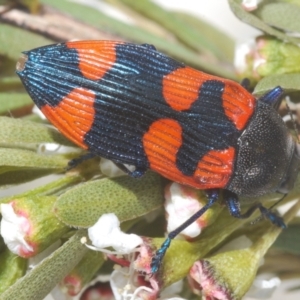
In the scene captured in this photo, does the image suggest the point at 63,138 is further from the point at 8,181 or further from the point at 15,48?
the point at 15,48

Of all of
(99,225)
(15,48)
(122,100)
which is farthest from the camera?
(15,48)

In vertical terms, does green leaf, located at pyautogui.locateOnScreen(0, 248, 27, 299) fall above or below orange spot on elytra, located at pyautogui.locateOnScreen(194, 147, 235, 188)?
below

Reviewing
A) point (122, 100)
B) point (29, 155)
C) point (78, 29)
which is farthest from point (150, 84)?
point (78, 29)

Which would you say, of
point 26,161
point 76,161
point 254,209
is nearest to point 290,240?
point 254,209

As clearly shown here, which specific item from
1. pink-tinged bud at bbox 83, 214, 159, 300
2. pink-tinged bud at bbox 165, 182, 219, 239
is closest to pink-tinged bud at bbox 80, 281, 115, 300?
pink-tinged bud at bbox 83, 214, 159, 300

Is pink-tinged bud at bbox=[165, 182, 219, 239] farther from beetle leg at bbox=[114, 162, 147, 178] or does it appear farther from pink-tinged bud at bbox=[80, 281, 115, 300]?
pink-tinged bud at bbox=[80, 281, 115, 300]

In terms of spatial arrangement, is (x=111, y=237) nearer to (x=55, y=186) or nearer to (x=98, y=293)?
(x=55, y=186)

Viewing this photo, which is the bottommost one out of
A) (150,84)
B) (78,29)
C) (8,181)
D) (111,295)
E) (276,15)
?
(111,295)

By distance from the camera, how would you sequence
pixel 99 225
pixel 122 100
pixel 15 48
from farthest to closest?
pixel 15 48, pixel 122 100, pixel 99 225
